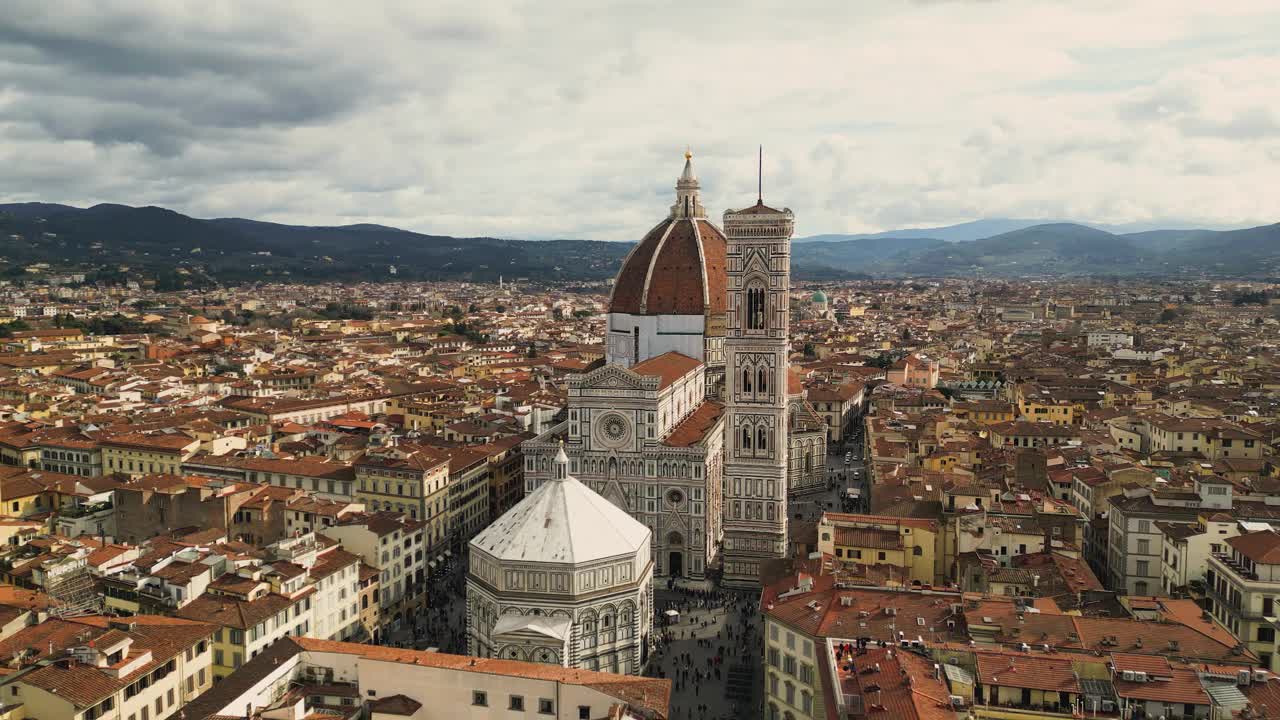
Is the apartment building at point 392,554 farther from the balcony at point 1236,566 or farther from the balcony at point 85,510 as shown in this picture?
the balcony at point 1236,566

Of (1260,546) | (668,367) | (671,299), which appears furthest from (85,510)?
(1260,546)

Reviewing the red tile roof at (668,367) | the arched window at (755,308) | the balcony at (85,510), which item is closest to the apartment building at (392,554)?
the balcony at (85,510)

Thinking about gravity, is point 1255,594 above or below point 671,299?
below

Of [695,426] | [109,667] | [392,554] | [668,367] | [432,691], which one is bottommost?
[392,554]

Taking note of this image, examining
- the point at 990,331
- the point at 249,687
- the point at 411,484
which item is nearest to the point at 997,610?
the point at 249,687

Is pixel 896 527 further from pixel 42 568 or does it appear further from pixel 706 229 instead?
pixel 42 568

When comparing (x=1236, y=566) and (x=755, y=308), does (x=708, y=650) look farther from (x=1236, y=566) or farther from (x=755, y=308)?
(x=1236, y=566)

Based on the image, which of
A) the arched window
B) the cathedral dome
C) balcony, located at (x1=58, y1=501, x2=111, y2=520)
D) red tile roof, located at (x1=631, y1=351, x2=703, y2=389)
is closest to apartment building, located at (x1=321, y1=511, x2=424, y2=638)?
balcony, located at (x1=58, y1=501, x2=111, y2=520)
